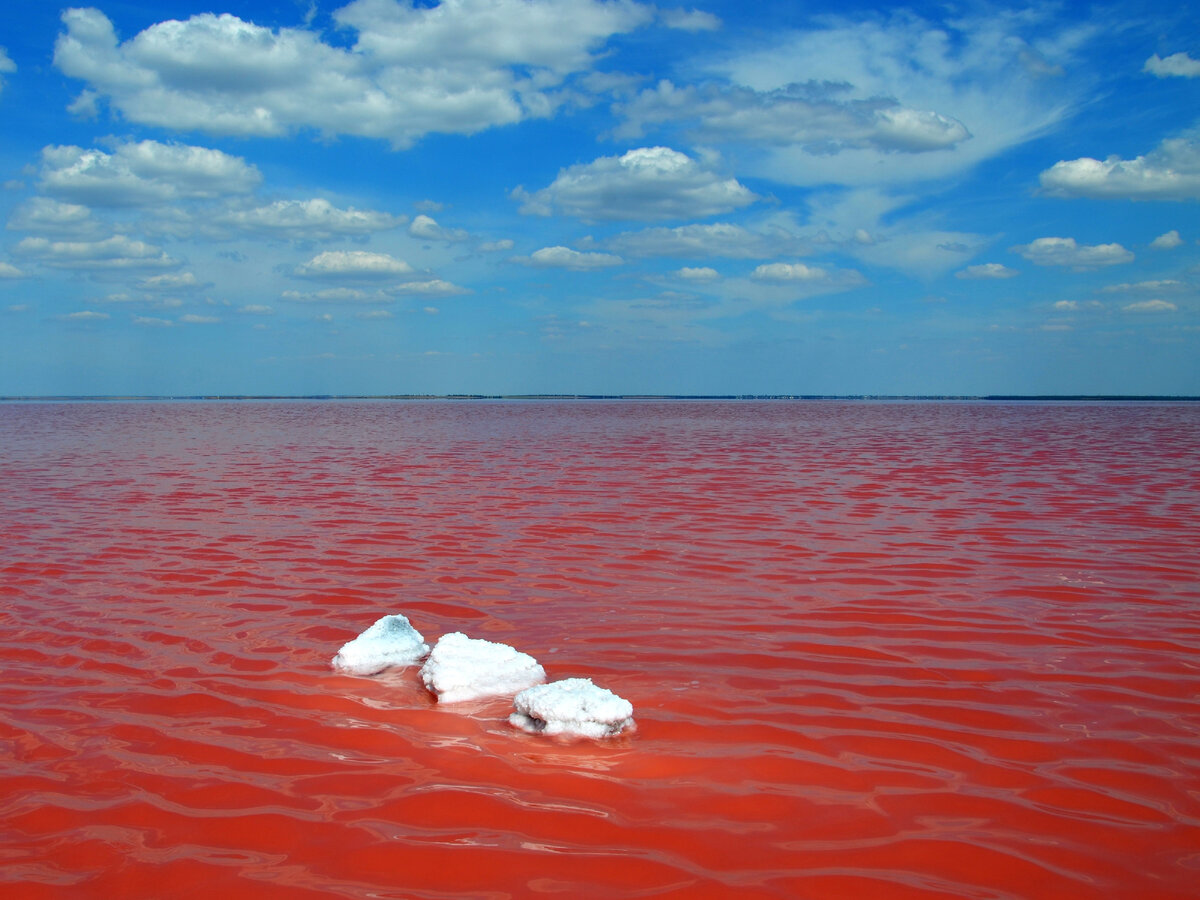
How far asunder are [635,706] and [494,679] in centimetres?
95

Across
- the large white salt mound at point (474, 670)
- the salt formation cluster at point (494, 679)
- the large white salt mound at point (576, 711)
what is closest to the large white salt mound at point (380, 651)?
the salt formation cluster at point (494, 679)

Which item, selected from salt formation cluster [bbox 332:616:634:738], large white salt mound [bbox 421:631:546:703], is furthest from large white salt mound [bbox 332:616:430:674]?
large white salt mound [bbox 421:631:546:703]

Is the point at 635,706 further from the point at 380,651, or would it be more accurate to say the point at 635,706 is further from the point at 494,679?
the point at 380,651

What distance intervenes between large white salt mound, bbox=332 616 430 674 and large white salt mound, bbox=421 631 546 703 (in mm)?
333

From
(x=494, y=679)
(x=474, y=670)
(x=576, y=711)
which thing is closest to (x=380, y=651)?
(x=474, y=670)

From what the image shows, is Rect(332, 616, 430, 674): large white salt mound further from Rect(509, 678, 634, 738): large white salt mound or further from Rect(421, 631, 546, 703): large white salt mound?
Rect(509, 678, 634, 738): large white salt mound

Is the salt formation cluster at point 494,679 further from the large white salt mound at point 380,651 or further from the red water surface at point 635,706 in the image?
the red water surface at point 635,706

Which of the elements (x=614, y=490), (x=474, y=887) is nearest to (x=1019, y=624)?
(x=474, y=887)

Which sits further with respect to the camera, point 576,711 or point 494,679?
point 494,679

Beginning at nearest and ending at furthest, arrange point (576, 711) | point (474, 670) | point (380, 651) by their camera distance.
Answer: point (576, 711)
point (474, 670)
point (380, 651)

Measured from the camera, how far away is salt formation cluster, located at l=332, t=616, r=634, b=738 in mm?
4625

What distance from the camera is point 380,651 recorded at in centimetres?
581

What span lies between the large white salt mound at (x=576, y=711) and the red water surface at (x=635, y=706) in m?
0.10

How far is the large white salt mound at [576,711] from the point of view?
4598 mm
